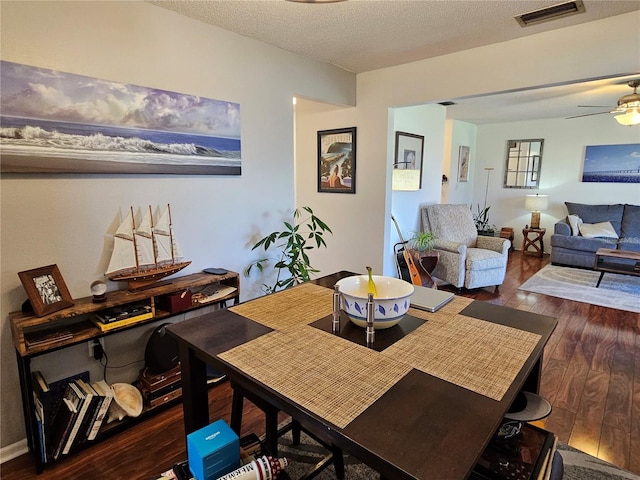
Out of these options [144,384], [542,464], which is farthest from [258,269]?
[542,464]

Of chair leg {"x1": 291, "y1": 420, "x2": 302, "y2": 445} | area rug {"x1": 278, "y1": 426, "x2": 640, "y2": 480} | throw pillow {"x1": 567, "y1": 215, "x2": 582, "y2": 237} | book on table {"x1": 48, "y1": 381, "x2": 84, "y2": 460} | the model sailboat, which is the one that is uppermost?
the model sailboat

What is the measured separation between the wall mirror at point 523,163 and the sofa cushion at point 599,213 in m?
0.83

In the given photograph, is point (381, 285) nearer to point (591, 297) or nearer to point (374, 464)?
point (374, 464)

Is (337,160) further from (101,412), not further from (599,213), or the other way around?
(599,213)

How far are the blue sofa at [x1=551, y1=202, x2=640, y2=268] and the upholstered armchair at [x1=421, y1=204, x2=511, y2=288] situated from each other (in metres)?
1.59

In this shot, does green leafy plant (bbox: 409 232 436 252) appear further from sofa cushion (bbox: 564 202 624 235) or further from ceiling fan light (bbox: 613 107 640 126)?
sofa cushion (bbox: 564 202 624 235)

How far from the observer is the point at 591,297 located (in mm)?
4133

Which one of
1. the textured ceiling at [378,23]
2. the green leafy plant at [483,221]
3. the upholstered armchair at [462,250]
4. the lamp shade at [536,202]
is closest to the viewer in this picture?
the textured ceiling at [378,23]

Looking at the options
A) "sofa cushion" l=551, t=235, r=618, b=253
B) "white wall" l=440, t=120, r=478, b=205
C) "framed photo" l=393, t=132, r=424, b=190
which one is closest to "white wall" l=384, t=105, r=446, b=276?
"framed photo" l=393, t=132, r=424, b=190

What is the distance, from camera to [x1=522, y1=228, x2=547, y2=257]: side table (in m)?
6.25

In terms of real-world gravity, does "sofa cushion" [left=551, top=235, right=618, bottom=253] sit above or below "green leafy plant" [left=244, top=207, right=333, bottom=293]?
below

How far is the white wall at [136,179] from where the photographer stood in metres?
1.73

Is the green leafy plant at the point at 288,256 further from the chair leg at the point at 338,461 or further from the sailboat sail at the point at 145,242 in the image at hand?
the chair leg at the point at 338,461

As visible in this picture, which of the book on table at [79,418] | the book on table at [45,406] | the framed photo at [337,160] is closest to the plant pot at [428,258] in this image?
the framed photo at [337,160]
